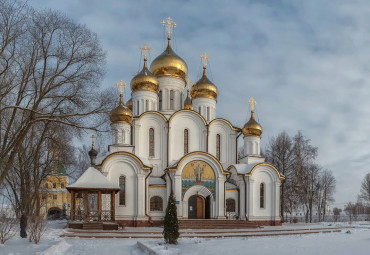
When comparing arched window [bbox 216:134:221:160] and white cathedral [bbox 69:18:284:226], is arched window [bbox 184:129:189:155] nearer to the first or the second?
white cathedral [bbox 69:18:284:226]

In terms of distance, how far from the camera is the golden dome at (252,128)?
28.0 meters

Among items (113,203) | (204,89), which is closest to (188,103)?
(204,89)

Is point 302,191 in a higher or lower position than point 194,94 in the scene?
lower

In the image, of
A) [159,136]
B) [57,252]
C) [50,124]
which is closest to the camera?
[57,252]

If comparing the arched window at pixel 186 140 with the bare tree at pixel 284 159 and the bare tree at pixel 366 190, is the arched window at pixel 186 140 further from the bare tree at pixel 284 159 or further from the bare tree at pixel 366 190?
the bare tree at pixel 366 190

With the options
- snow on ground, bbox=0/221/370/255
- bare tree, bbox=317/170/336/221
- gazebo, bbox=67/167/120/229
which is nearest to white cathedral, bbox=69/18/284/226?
gazebo, bbox=67/167/120/229

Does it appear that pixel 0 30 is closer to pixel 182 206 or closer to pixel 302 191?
pixel 182 206

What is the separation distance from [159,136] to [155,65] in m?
6.13

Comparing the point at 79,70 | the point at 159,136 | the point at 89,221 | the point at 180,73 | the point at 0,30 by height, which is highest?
the point at 180,73

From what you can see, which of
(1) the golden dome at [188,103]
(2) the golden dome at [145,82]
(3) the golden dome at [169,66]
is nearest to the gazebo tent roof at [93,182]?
(2) the golden dome at [145,82]

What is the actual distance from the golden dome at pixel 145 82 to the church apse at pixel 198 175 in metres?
7.04

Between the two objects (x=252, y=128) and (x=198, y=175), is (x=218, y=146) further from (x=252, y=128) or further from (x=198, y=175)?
(x=198, y=175)

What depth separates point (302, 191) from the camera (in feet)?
107

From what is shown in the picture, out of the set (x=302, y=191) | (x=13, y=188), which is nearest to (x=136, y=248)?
(x=13, y=188)
